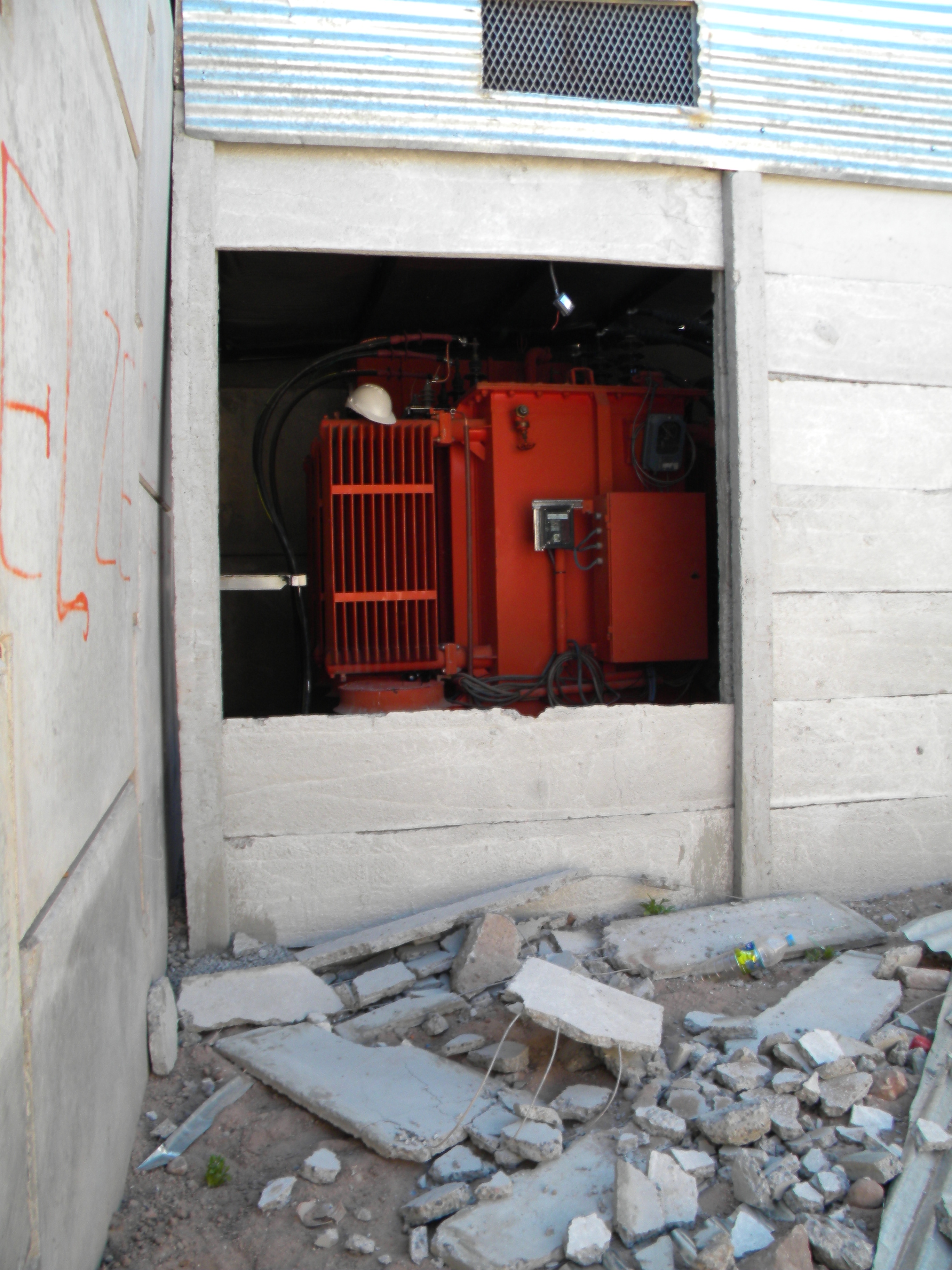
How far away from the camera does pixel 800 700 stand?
3.43 m

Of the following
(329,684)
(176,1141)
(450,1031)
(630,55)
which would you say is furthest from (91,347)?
(329,684)

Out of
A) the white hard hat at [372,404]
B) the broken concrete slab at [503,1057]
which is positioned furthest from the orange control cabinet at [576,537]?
the broken concrete slab at [503,1057]

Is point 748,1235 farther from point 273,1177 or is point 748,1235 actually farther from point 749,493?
point 749,493

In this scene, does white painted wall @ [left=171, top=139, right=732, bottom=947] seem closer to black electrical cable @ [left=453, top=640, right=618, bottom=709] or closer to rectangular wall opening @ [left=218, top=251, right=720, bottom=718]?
rectangular wall opening @ [left=218, top=251, right=720, bottom=718]

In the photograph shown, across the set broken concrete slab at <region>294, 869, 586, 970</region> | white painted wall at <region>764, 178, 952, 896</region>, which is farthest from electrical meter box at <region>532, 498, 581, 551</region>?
broken concrete slab at <region>294, 869, 586, 970</region>

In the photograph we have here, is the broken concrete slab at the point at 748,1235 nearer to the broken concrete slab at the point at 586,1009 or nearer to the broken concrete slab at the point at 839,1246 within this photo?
the broken concrete slab at the point at 839,1246

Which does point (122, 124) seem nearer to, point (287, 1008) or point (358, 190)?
point (358, 190)

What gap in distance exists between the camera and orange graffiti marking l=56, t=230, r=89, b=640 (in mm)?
1497

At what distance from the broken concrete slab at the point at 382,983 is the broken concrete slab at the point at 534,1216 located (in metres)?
0.86

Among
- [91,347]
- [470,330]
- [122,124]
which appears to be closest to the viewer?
[91,347]

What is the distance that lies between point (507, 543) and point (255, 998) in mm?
2240

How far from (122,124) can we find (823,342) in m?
2.51

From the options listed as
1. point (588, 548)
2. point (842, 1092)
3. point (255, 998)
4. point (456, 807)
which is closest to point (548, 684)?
point (588, 548)

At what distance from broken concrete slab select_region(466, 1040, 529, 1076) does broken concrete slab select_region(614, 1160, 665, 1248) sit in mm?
497
